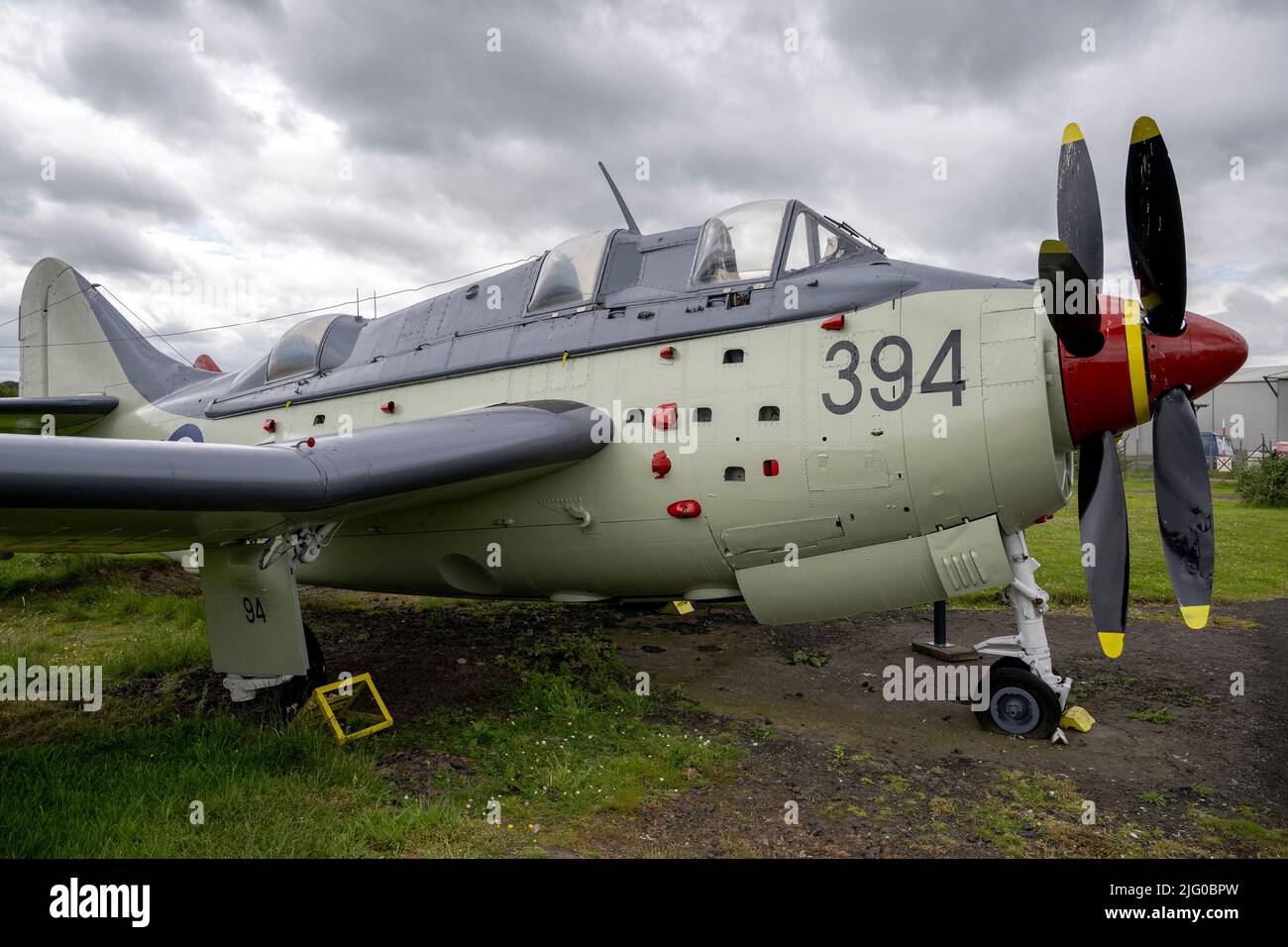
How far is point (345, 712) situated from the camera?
6.46m

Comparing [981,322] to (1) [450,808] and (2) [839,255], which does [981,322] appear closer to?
(2) [839,255]

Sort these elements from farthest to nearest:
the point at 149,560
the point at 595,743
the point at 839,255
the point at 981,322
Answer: the point at 149,560
the point at 839,255
the point at 595,743
the point at 981,322

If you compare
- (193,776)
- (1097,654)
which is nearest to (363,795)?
(193,776)

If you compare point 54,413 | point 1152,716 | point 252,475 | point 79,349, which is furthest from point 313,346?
point 1152,716

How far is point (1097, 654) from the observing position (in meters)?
8.38

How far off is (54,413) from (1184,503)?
41.7 ft

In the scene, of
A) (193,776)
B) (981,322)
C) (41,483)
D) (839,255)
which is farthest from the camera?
(839,255)

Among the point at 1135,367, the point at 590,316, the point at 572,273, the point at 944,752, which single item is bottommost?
the point at 944,752

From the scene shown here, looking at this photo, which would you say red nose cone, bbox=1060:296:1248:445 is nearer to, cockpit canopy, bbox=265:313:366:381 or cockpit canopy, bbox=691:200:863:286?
cockpit canopy, bbox=691:200:863:286

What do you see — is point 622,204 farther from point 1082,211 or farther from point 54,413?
point 54,413

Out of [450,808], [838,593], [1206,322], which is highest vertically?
[1206,322]

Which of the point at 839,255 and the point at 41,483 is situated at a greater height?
the point at 839,255

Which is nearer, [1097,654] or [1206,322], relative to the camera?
[1206,322]

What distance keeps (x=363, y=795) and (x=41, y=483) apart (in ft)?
8.38
